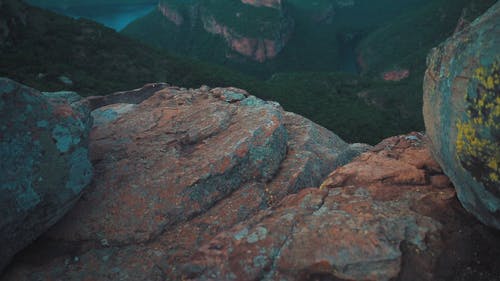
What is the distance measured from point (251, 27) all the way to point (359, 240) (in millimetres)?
101171

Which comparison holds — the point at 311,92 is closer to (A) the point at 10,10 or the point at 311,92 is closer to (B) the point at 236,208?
(A) the point at 10,10

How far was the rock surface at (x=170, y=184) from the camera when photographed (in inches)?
249

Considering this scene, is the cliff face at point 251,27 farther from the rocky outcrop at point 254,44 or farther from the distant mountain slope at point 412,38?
the distant mountain slope at point 412,38

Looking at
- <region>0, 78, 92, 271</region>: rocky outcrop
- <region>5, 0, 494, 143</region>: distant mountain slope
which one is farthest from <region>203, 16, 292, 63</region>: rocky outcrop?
<region>0, 78, 92, 271</region>: rocky outcrop

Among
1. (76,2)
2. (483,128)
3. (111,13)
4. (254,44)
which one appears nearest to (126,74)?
(483,128)

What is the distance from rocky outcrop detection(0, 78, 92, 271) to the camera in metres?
5.61

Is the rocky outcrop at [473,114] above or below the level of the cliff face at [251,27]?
above

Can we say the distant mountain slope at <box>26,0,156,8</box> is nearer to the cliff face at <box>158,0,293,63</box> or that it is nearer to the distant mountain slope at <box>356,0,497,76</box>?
the cliff face at <box>158,0,293,63</box>

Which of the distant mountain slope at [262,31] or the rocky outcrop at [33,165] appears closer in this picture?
the rocky outcrop at [33,165]

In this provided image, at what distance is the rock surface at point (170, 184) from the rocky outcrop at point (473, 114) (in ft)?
12.7

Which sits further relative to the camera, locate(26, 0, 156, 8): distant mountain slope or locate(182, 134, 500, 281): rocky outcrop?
locate(26, 0, 156, 8): distant mountain slope

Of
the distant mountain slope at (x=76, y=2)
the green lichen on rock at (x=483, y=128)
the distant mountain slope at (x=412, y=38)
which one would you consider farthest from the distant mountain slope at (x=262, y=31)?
the green lichen on rock at (x=483, y=128)

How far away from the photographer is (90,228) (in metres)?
6.87

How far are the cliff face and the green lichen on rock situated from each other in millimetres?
99459
